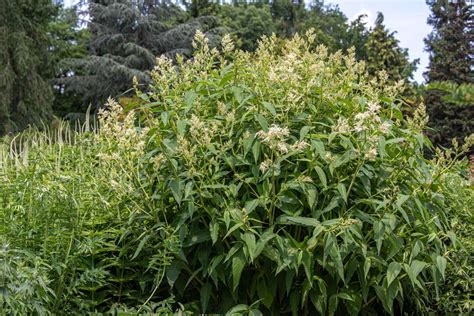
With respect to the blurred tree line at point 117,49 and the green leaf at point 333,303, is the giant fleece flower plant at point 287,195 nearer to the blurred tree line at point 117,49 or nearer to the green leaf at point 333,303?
the green leaf at point 333,303

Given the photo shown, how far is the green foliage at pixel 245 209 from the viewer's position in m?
2.44

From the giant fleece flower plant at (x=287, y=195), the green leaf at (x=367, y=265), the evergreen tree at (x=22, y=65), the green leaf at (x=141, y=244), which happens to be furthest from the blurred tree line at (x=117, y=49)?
the green leaf at (x=141, y=244)

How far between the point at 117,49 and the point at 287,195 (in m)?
21.4

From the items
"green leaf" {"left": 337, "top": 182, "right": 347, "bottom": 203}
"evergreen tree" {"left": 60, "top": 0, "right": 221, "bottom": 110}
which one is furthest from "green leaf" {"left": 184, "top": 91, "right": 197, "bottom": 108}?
"evergreen tree" {"left": 60, "top": 0, "right": 221, "bottom": 110}

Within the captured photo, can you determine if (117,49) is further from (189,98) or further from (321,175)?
(321,175)

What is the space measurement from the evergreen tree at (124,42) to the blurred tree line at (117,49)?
0.13ft

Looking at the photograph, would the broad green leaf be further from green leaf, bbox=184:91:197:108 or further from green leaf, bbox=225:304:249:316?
green leaf, bbox=184:91:197:108

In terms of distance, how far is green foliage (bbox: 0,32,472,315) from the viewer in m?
2.44

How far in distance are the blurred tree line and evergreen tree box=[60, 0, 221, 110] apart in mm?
39

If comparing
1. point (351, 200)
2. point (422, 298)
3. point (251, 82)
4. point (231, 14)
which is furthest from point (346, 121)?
point (231, 14)

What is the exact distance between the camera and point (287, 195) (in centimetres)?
256

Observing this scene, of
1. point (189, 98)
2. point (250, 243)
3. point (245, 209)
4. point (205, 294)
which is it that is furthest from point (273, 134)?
point (205, 294)

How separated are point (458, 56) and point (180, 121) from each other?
71.1 feet

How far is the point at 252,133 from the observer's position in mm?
2629
